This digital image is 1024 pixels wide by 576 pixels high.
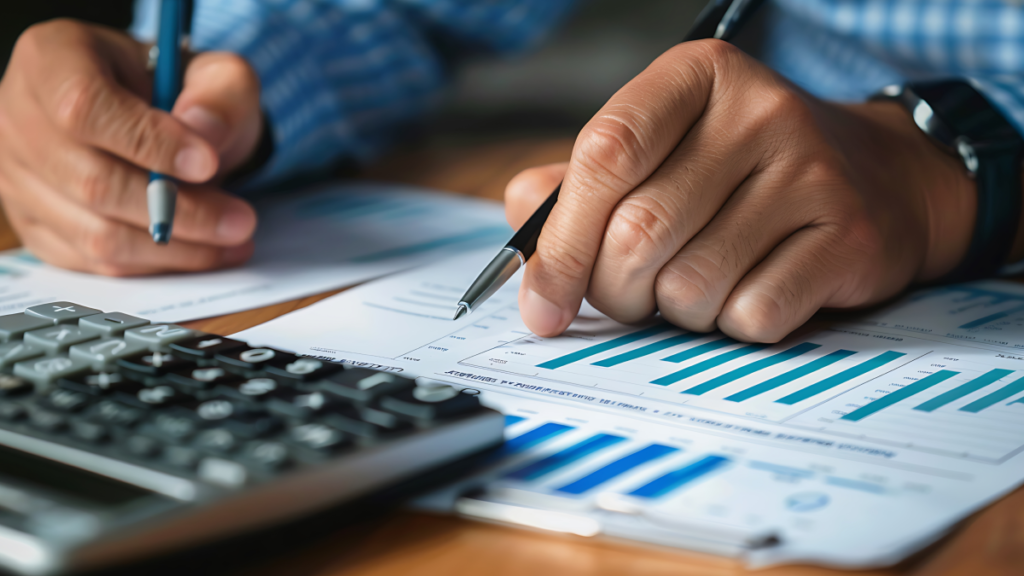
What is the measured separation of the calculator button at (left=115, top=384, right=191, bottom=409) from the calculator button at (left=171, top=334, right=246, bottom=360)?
0.04 meters

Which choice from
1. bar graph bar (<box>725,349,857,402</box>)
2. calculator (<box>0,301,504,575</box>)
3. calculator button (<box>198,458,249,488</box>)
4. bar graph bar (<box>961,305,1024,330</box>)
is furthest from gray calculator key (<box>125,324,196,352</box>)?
bar graph bar (<box>961,305,1024,330</box>)

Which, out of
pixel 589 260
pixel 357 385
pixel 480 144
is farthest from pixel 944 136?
pixel 480 144

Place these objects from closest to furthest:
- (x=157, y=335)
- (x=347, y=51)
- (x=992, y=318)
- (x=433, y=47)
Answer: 1. (x=157, y=335)
2. (x=992, y=318)
3. (x=347, y=51)
4. (x=433, y=47)

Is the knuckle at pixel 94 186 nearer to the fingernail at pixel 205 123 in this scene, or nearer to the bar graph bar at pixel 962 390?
the fingernail at pixel 205 123

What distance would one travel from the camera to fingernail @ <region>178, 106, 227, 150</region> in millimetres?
525

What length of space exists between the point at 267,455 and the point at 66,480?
0.05 meters

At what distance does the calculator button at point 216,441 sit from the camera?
0.69ft

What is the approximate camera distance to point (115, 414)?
0.23 meters

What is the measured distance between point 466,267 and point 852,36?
48 cm

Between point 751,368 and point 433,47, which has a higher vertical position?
point 433,47

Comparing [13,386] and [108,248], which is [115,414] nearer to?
→ [13,386]

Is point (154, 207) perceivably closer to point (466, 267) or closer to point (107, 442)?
point (466, 267)

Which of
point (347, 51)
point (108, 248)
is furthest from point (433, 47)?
point (108, 248)

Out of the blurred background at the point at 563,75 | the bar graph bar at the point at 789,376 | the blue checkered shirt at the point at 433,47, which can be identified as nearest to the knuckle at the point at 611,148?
the bar graph bar at the point at 789,376
